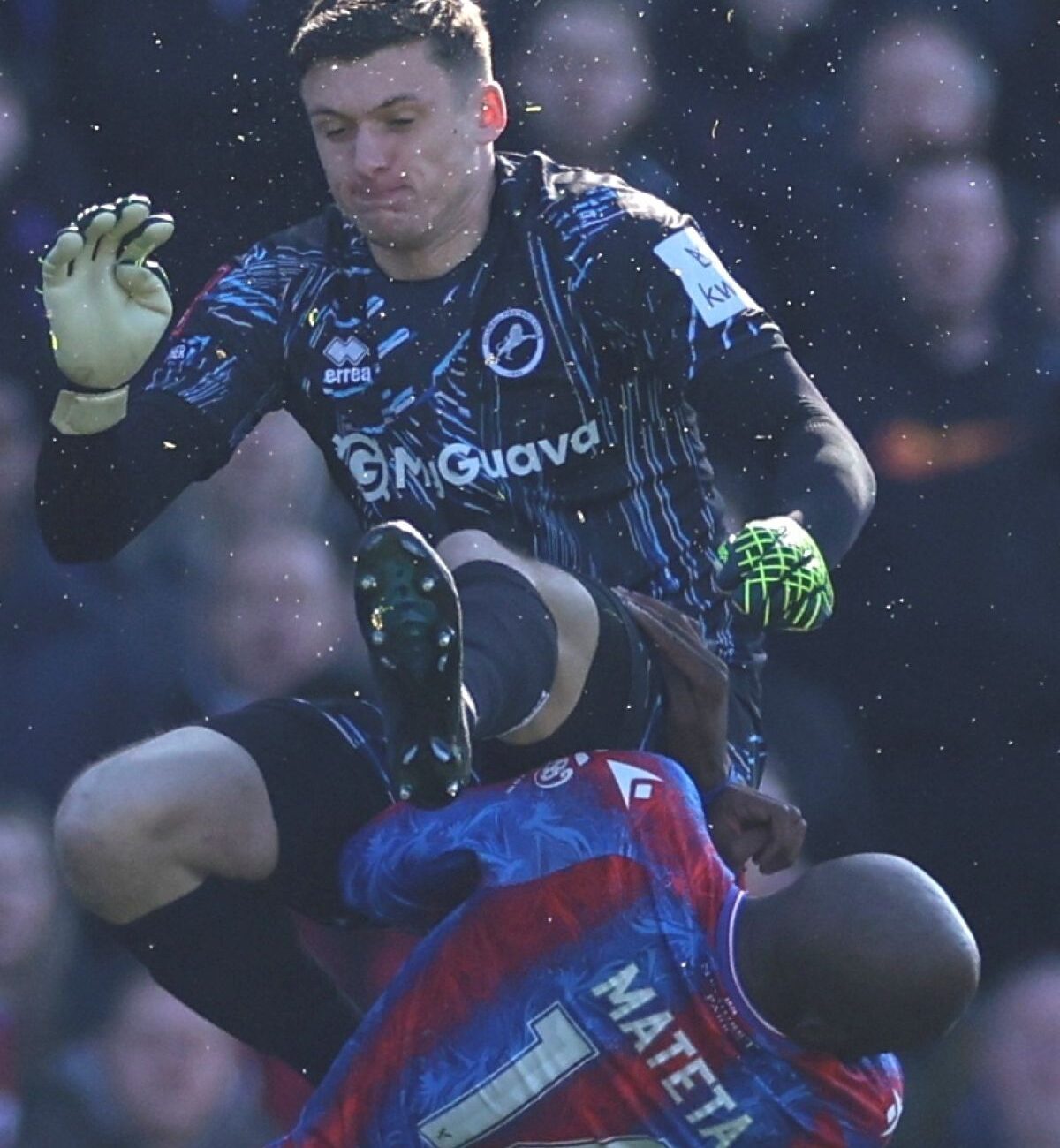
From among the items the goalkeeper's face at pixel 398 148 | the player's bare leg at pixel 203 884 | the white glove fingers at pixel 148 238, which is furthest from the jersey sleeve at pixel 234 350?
the player's bare leg at pixel 203 884

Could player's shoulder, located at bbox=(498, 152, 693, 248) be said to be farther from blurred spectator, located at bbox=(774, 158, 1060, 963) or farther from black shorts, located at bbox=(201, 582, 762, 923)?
blurred spectator, located at bbox=(774, 158, 1060, 963)

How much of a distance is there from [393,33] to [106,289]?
712 mm

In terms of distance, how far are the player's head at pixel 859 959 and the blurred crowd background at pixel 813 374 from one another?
168 centimetres

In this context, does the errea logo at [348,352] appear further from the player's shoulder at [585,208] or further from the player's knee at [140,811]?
the player's knee at [140,811]

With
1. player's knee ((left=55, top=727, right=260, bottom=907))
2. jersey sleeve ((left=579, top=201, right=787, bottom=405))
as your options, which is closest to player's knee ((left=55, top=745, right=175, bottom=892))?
player's knee ((left=55, top=727, right=260, bottom=907))

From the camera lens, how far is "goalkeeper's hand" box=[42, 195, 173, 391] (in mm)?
3564

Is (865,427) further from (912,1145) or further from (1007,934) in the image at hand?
(912,1145)

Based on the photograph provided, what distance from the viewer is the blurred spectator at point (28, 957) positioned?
16.1 ft

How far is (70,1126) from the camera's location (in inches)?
192

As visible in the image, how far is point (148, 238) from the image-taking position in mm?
3576

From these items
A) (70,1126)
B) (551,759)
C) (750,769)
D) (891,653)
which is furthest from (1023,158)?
(70,1126)

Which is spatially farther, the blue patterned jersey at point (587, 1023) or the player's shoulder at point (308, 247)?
the player's shoulder at point (308, 247)

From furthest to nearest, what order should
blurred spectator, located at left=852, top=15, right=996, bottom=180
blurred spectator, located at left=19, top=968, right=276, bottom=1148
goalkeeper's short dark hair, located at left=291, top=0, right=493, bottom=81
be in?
blurred spectator, located at left=852, top=15, right=996, bottom=180 → blurred spectator, located at left=19, top=968, right=276, bottom=1148 → goalkeeper's short dark hair, located at left=291, top=0, right=493, bottom=81

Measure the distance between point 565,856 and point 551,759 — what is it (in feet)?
0.55
